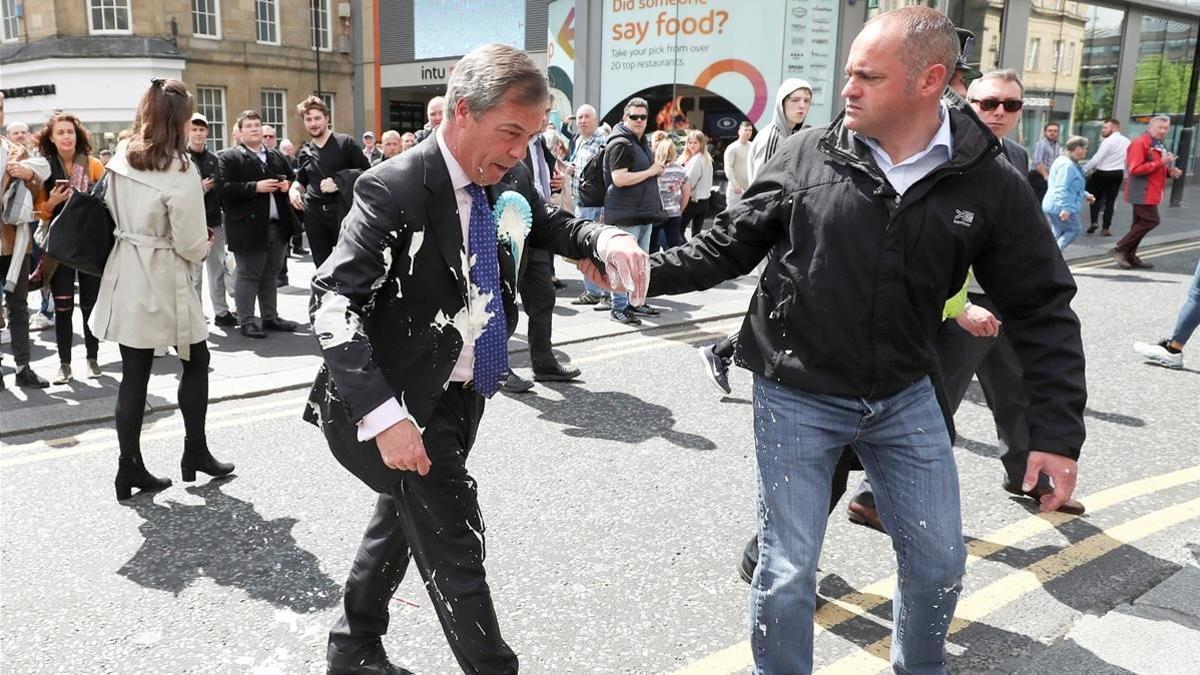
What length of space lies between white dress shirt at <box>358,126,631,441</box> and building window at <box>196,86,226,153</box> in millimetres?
31405

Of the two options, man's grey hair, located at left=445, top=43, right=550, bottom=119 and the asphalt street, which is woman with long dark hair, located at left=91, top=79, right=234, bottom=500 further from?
man's grey hair, located at left=445, top=43, right=550, bottom=119

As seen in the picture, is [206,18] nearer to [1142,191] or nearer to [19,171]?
[19,171]

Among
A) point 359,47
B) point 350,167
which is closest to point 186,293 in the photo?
point 350,167

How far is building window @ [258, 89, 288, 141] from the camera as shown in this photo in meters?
32.6

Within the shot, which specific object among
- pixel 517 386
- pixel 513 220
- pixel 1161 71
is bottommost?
pixel 517 386

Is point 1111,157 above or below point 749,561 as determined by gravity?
above

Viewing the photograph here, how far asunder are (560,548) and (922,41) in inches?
93.0

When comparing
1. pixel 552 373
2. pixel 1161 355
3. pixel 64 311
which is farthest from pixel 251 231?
pixel 1161 355

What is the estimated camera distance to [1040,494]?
425 centimetres

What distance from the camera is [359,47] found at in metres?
34.5

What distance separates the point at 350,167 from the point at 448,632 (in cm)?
613

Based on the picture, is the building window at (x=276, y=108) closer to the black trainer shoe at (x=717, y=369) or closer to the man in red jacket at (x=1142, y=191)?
the man in red jacket at (x=1142, y=191)

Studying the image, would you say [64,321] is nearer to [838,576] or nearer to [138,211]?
[138,211]

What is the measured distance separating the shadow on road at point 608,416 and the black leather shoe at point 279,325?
117 inches
